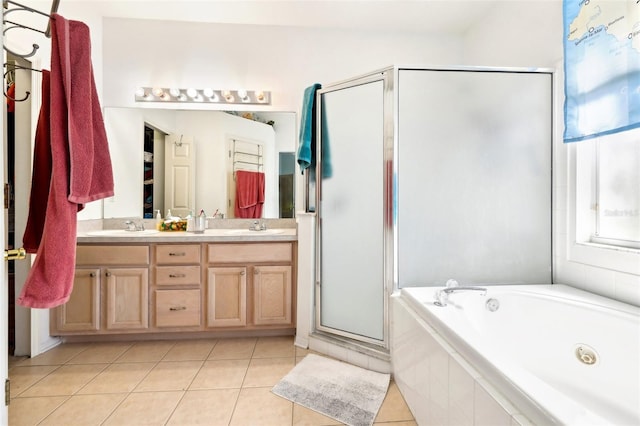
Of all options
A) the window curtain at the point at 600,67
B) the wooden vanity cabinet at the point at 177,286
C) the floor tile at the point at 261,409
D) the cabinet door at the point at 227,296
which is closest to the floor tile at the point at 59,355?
the wooden vanity cabinet at the point at 177,286

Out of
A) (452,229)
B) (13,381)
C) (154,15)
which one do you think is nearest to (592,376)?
(452,229)

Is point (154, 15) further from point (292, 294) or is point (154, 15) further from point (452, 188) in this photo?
point (452, 188)

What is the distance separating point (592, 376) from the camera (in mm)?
1276

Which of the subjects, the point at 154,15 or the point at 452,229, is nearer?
the point at 452,229

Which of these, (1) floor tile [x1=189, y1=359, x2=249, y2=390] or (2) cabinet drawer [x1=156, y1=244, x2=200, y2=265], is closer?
(1) floor tile [x1=189, y1=359, x2=249, y2=390]

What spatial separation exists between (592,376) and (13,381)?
9.88ft

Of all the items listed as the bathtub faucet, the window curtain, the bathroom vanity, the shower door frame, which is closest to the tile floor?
the bathroom vanity

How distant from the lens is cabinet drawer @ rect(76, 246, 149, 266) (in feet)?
7.16

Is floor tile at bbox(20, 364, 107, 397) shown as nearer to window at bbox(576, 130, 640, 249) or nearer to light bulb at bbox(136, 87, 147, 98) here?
light bulb at bbox(136, 87, 147, 98)

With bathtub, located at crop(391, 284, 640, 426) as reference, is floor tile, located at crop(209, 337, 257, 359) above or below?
below

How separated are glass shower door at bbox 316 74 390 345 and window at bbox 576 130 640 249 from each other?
43.5 inches

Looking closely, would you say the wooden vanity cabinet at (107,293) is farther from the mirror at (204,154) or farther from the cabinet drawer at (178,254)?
the mirror at (204,154)

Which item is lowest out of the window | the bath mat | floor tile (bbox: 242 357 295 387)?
floor tile (bbox: 242 357 295 387)

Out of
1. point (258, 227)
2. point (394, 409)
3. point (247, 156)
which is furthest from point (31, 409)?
point (247, 156)
